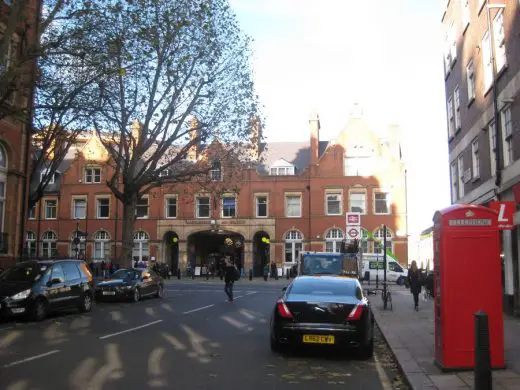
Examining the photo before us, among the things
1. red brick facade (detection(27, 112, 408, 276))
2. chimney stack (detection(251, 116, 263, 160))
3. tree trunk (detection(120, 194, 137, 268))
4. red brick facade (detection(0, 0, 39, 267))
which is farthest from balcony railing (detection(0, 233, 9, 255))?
red brick facade (detection(27, 112, 408, 276))

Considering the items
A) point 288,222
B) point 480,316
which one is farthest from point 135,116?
point 288,222

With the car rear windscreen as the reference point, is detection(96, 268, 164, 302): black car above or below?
below

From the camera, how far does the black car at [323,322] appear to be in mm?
9398

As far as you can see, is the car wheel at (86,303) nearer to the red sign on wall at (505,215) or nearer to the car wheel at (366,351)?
the car wheel at (366,351)

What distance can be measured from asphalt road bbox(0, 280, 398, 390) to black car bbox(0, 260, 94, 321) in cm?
54

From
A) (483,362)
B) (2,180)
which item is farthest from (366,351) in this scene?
(2,180)

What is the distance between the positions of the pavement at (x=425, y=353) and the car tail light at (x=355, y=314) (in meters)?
0.97

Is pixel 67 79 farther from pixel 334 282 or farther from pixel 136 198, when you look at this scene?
pixel 334 282

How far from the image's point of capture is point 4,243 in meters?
23.1

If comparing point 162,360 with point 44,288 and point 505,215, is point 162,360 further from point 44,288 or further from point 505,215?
point 505,215

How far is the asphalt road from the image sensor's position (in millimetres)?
7574

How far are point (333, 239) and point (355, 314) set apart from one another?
42429mm

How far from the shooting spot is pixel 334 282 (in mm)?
10688

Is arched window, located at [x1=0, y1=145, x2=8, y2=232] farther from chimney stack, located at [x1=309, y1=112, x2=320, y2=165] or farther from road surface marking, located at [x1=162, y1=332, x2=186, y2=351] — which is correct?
chimney stack, located at [x1=309, y1=112, x2=320, y2=165]
